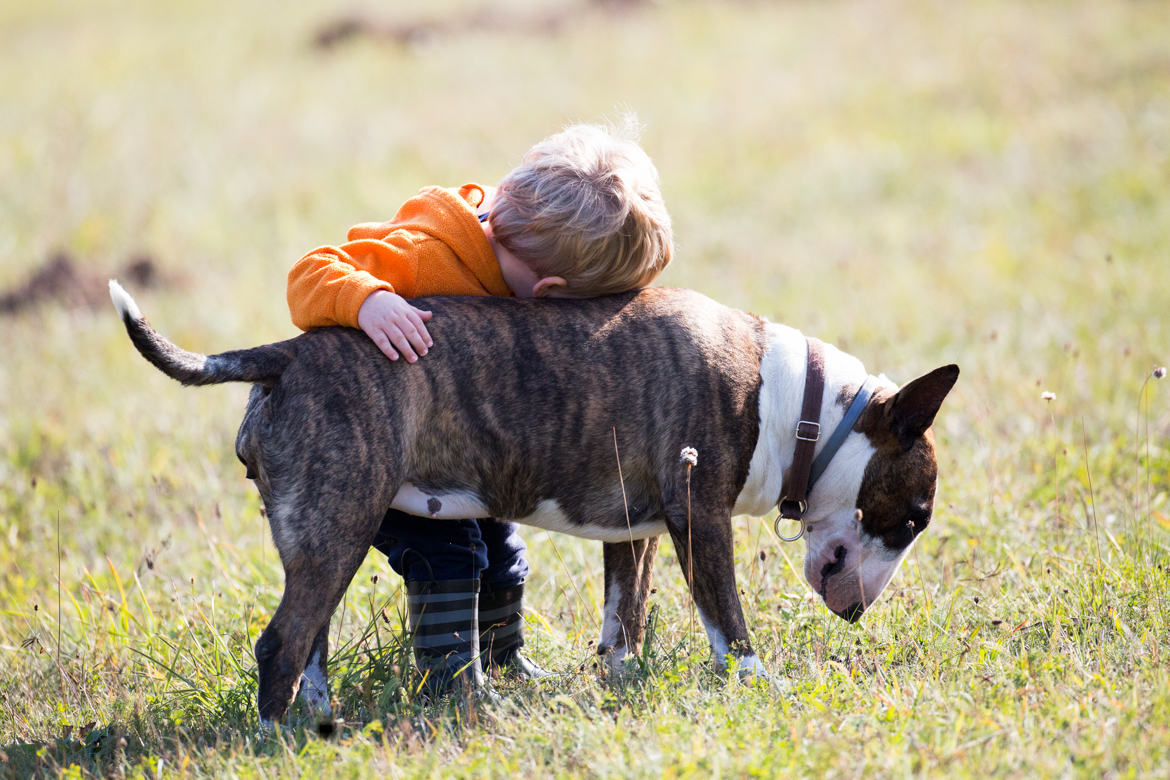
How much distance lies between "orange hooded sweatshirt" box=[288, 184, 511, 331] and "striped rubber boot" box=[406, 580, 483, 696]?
97 cm

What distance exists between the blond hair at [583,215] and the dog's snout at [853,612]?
54.4 inches

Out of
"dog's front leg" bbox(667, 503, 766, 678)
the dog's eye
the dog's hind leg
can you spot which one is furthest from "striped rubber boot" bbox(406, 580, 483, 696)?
the dog's eye

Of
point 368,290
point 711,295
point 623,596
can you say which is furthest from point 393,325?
point 711,295

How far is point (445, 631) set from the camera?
3.46m

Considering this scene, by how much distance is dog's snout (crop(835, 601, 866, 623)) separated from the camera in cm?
361

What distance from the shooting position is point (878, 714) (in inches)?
114

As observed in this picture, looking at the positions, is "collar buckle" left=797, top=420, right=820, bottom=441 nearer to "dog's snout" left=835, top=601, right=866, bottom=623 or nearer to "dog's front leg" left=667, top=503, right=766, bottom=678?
"dog's front leg" left=667, top=503, right=766, bottom=678

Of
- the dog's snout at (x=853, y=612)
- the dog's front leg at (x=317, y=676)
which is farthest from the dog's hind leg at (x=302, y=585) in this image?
the dog's snout at (x=853, y=612)

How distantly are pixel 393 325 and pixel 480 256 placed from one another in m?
0.51

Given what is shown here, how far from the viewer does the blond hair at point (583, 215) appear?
3.38 meters

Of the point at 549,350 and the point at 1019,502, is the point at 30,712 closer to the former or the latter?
the point at 549,350

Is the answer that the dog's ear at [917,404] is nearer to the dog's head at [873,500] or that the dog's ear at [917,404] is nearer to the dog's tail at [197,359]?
the dog's head at [873,500]

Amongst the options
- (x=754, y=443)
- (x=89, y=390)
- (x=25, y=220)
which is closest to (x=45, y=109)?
(x=25, y=220)

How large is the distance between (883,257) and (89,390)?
6.67 m
